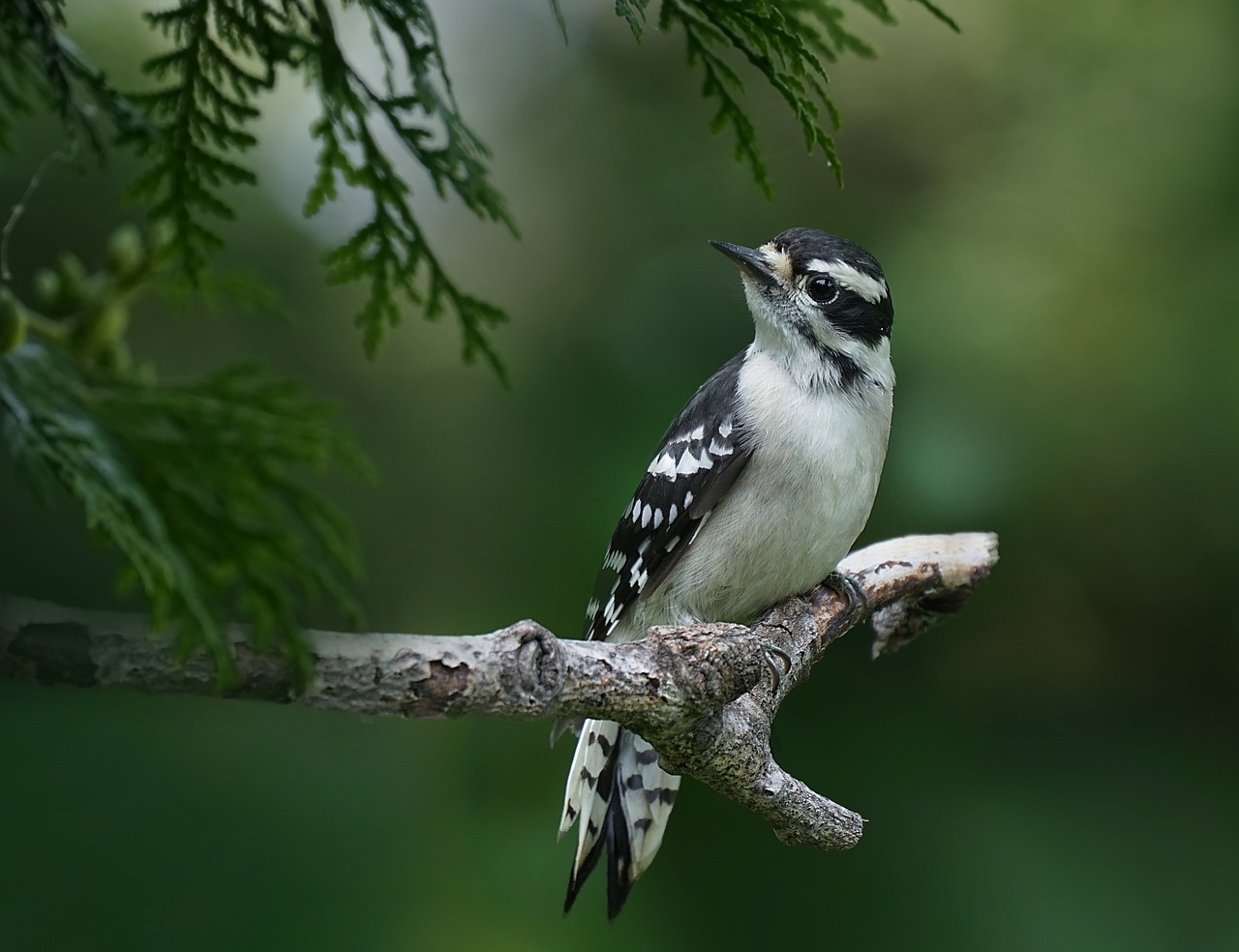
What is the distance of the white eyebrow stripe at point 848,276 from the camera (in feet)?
7.30

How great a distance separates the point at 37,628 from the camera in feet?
3.16

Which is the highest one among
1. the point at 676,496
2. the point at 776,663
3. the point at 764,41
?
A: the point at 764,41

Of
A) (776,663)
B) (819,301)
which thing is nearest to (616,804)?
(776,663)

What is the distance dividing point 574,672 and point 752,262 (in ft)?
3.51

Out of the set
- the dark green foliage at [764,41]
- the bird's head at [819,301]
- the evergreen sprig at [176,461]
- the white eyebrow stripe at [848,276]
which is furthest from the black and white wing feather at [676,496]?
the evergreen sprig at [176,461]

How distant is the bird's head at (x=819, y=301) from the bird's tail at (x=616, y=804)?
0.82 m

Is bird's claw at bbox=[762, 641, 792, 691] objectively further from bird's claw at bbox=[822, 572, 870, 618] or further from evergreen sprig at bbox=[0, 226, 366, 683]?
evergreen sprig at bbox=[0, 226, 366, 683]

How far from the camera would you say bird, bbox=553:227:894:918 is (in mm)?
2191

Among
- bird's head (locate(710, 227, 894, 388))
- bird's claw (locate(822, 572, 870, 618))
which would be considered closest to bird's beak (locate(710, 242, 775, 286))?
bird's head (locate(710, 227, 894, 388))

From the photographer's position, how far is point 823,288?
2.25 meters

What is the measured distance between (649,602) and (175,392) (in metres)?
1.50

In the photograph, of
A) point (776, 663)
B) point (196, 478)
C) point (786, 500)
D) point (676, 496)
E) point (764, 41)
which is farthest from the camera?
point (676, 496)

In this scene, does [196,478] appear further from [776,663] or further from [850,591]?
[850,591]

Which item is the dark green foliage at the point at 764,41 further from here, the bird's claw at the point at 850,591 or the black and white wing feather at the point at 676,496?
the bird's claw at the point at 850,591
